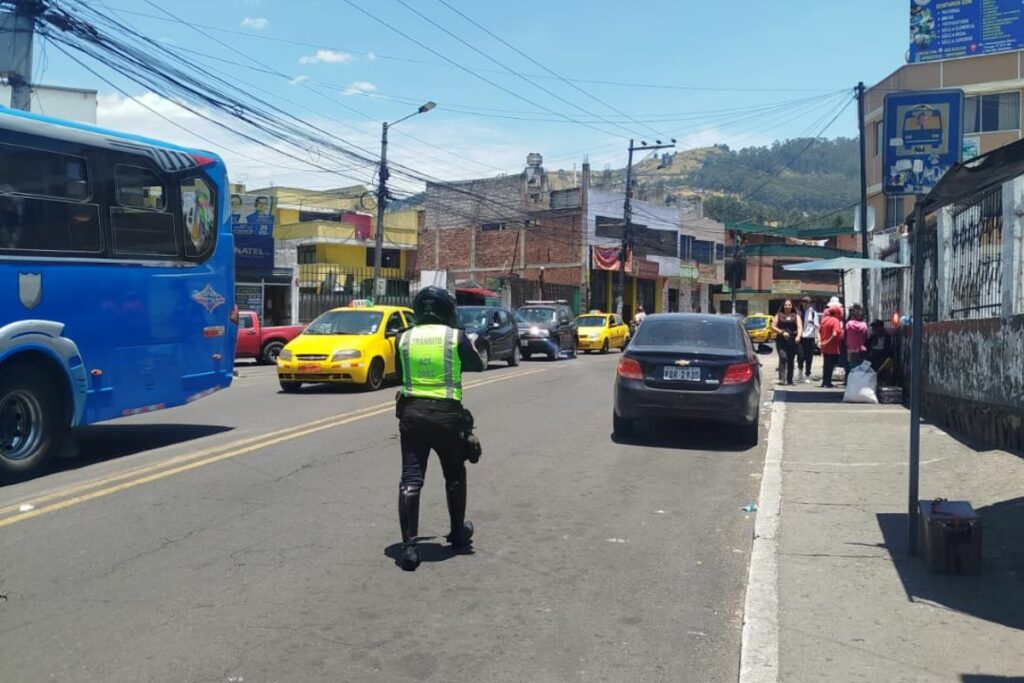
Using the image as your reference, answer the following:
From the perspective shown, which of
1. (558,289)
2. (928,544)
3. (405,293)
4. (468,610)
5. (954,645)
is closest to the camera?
(954,645)

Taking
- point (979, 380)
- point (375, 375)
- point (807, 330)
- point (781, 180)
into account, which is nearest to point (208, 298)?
point (375, 375)

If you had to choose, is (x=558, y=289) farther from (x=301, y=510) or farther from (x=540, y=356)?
(x=301, y=510)

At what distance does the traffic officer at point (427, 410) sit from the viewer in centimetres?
588

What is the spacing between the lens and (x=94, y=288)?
9.40 m

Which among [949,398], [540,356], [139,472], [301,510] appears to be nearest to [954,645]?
[301,510]

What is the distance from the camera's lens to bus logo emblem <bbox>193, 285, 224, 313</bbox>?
36.2 feet

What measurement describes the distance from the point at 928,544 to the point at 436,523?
3389mm

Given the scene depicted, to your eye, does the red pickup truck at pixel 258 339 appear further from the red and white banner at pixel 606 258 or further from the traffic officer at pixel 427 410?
the red and white banner at pixel 606 258

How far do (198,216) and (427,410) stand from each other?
246 inches

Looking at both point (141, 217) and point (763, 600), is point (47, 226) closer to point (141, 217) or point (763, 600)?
point (141, 217)

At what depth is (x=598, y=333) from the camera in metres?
34.8

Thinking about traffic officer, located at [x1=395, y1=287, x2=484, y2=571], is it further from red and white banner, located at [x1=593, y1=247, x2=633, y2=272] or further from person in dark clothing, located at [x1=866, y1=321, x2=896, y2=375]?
red and white banner, located at [x1=593, y1=247, x2=633, y2=272]

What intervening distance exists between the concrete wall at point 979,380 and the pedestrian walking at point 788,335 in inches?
204

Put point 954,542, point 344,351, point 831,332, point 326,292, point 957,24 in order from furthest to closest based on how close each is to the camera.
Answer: point 326,292
point 957,24
point 831,332
point 344,351
point 954,542
